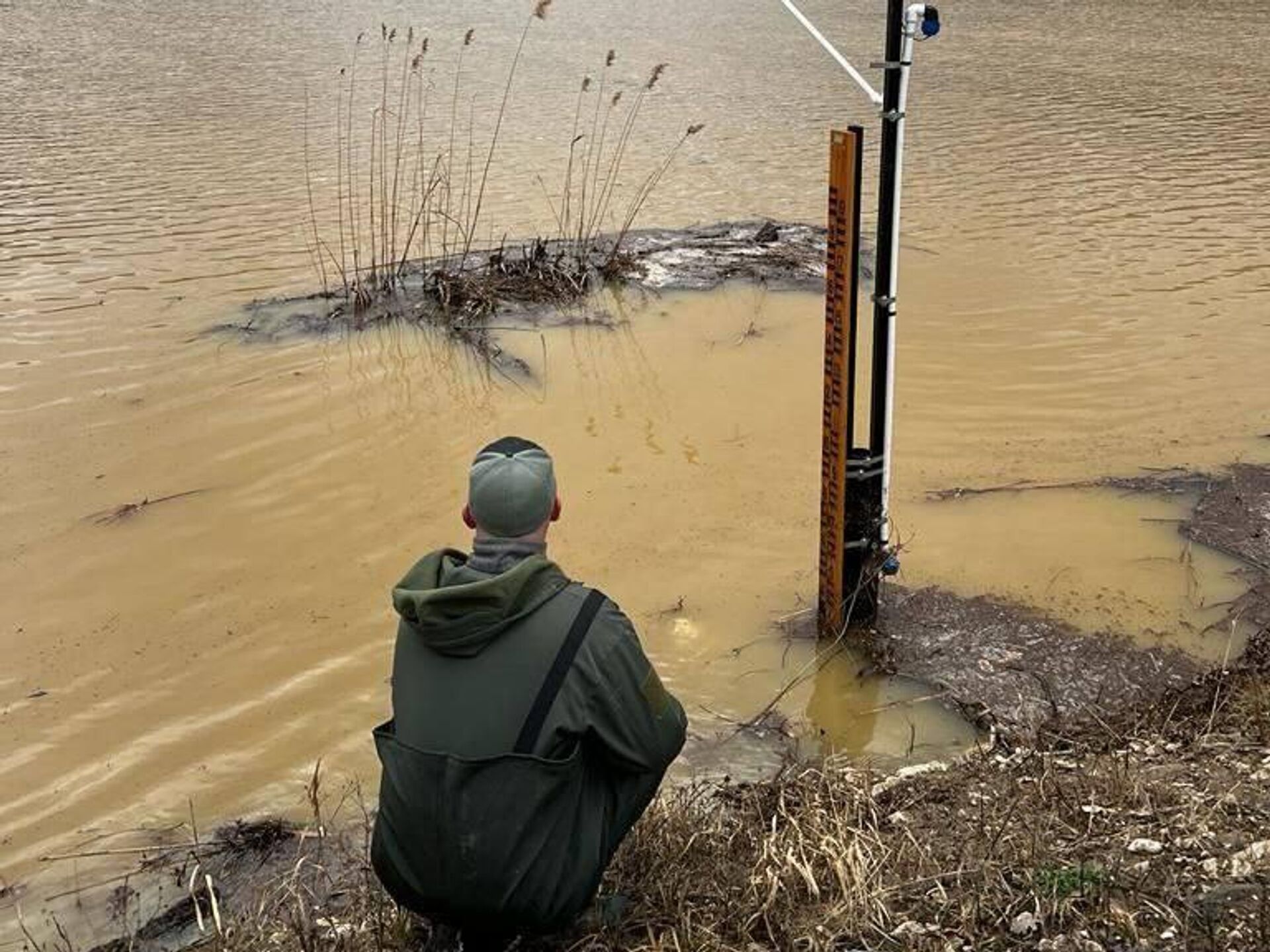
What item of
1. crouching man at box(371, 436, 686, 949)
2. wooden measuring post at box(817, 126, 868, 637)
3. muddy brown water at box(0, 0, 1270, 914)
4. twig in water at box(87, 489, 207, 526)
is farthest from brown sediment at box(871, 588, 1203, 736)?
twig in water at box(87, 489, 207, 526)

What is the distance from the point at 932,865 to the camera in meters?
3.05

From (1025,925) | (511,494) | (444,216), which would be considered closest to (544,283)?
(444,216)

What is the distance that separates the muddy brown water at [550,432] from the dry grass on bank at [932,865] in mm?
686

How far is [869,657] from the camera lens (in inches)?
187

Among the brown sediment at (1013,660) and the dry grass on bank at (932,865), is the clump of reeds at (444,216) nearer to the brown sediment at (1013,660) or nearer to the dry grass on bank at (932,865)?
the brown sediment at (1013,660)

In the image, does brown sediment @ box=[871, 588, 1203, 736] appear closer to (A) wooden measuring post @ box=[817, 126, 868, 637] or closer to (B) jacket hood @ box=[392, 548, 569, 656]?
(A) wooden measuring post @ box=[817, 126, 868, 637]

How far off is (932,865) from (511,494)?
4.82 ft

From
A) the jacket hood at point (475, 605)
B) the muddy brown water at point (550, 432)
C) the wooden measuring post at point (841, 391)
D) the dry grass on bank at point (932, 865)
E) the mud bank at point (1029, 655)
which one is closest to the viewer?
the jacket hood at point (475, 605)

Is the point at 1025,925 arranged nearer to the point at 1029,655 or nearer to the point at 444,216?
the point at 1029,655

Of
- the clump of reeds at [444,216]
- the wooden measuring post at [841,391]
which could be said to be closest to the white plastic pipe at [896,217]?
the wooden measuring post at [841,391]

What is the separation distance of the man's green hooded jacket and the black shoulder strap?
0.03 ft

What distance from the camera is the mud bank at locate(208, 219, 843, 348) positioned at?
27.4ft

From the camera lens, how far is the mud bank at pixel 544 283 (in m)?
8.35

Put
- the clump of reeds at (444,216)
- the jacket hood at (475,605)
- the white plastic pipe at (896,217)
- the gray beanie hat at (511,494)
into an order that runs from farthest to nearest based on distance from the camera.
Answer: the clump of reeds at (444,216) < the white plastic pipe at (896,217) < the gray beanie hat at (511,494) < the jacket hood at (475,605)
